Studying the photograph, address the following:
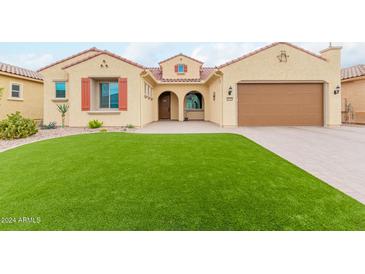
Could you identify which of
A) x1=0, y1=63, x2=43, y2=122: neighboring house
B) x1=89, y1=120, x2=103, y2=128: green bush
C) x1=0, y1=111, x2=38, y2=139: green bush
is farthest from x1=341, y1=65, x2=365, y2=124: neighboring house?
x1=0, y1=63, x2=43, y2=122: neighboring house

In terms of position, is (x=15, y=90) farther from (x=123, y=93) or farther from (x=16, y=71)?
(x=123, y=93)

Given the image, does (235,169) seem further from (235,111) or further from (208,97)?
(208,97)

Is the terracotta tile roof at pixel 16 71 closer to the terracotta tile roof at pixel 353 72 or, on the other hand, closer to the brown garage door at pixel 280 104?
the brown garage door at pixel 280 104

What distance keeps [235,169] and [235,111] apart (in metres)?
10.1

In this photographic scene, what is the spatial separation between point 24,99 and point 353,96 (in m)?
24.3

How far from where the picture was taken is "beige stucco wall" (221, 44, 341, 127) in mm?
14586

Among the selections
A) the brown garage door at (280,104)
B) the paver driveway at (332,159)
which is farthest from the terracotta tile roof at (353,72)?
the paver driveway at (332,159)

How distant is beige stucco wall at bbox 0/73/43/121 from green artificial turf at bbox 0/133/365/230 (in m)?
11.1

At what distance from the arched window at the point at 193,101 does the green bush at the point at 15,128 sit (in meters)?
14.1

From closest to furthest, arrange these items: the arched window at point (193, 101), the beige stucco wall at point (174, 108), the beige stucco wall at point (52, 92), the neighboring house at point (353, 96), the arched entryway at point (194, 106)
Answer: the beige stucco wall at point (52, 92) < the neighboring house at point (353, 96) < the arched entryway at point (194, 106) < the arched window at point (193, 101) < the beige stucco wall at point (174, 108)

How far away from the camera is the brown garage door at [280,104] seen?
14.9 metres

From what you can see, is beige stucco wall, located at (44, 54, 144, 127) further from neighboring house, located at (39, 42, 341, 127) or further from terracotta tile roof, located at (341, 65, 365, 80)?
terracotta tile roof, located at (341, 65, 365, 80)

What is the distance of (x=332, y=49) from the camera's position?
14438mm
